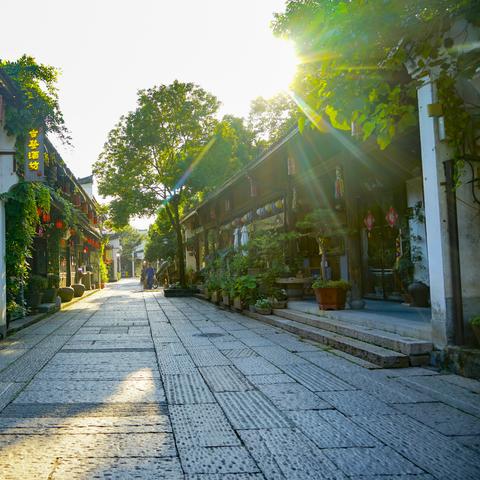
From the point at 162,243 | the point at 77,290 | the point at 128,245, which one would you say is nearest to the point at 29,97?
the point at 77,290

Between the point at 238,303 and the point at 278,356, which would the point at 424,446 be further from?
the point at 238,303

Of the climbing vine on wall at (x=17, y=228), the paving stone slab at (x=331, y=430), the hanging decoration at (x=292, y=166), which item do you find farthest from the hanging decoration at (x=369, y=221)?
the paving stone slab at (x=331, y=430)

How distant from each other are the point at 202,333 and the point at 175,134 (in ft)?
48.4

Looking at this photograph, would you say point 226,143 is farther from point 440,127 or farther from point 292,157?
point 440,127

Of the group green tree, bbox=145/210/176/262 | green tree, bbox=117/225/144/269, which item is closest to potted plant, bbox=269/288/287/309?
green tree, bbox=145/210/176/262

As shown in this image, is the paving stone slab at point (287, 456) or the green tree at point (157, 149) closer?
the paving stone slab at point (287, 456)

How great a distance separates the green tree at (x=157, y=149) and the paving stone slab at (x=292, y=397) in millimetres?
16973

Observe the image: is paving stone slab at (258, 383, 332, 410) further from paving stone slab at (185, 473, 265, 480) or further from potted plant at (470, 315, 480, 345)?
potted plant at (470, 315, 480, 345)

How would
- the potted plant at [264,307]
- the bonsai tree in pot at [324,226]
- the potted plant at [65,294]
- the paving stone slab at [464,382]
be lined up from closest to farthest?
the paving stone slab at [464,382] < the bonsai tree in pot at [324,226] < the potted plant at [264,307] < the potted plant at [65,294]

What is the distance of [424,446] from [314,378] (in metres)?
1.94

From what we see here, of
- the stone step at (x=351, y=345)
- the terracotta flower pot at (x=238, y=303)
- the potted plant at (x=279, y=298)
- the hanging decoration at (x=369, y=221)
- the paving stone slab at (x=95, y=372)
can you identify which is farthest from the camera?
the terracotta flower pot at (x=238, y=303)

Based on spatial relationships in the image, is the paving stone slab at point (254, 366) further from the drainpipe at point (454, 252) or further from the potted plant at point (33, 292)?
the potted plant at point (33, 292)

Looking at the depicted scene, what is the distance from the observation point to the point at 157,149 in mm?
21859

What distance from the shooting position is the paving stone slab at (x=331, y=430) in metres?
3.11
